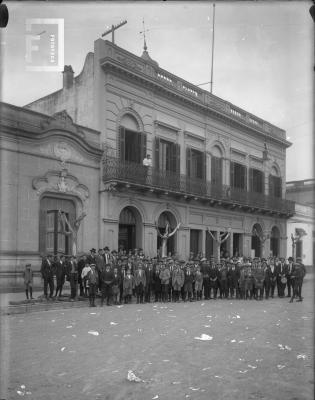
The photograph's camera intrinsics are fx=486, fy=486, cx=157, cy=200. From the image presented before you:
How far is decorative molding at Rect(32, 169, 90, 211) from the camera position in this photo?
56.9ft

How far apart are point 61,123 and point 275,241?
18681mm

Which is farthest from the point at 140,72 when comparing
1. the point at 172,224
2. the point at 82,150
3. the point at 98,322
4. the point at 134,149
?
the point at 98,322

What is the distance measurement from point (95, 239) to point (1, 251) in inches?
181

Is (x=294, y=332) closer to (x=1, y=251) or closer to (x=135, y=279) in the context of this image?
(x=135, y=279)

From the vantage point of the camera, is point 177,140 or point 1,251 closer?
point 1,251

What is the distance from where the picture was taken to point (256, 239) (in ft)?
99.0

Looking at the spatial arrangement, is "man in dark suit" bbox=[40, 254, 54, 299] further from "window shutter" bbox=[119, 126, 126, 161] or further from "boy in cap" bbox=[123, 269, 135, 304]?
"window shutter" bbox=[119, 126, 126, 161]

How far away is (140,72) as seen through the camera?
21297mm

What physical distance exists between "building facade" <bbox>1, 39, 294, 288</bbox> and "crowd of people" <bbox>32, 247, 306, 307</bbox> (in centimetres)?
274

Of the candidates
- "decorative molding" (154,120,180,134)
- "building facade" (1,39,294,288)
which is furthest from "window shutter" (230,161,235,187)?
"decorative molding" (154,120,180,134)

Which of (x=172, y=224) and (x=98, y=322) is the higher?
(x=172, y=224)

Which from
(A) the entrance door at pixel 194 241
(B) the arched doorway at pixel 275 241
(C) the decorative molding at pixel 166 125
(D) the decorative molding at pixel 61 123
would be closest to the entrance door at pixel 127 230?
(D) the decorative molding at pixel 61 123

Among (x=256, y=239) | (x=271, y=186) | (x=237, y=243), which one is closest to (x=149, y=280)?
(x=237, y=243)

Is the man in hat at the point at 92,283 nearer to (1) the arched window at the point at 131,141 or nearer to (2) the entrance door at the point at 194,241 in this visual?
(1) the arched window at the point at 131,141
